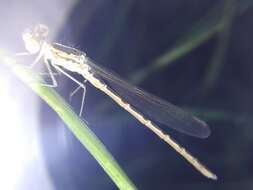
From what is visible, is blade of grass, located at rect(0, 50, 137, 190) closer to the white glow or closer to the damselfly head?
the white glow

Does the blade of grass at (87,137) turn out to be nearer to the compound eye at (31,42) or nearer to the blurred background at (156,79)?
the compound eye at (31,42)

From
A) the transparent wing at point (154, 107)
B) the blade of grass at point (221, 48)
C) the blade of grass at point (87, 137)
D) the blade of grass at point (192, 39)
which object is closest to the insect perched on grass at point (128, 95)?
the transparent wing at point (154, 107)

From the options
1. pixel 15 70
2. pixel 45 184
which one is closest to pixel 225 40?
pixel 45 184

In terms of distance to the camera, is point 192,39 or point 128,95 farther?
point 192,39

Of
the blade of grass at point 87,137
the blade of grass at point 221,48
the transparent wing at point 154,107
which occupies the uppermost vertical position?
the blade of grass at point 221,48

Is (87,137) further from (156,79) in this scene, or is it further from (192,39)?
(156,79)

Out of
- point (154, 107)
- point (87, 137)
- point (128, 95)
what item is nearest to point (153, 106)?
point (154, 107)
